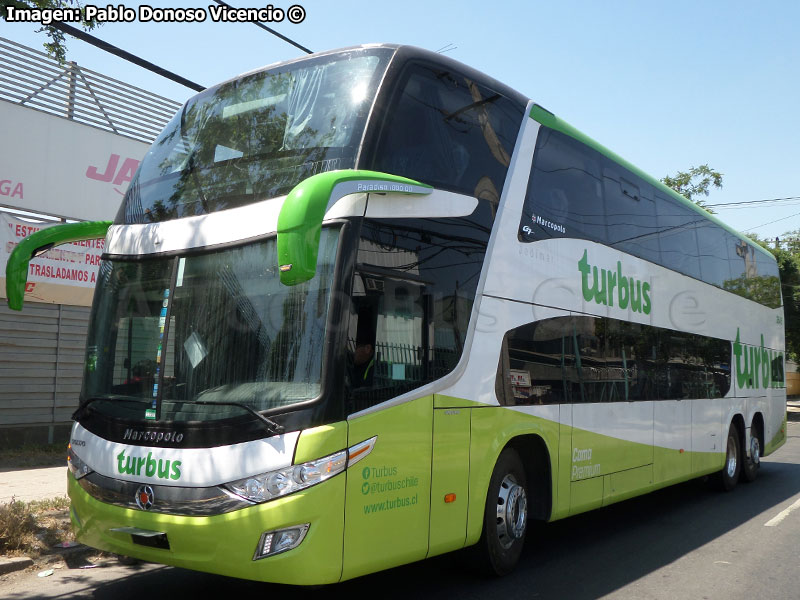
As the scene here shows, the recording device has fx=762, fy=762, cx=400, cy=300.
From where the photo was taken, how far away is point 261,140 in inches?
233

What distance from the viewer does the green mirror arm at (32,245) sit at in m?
6.37

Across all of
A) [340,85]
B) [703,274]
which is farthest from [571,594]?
[703,274]

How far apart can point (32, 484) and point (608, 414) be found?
7.44 metres

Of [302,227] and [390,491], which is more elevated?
[302,227]

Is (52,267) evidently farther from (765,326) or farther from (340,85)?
(765,326)

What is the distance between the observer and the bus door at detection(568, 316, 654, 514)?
7.93 metres

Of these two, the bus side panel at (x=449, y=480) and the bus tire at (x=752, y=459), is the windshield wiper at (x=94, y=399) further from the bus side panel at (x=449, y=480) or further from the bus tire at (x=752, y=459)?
the bus tire at (x=752, y=459)

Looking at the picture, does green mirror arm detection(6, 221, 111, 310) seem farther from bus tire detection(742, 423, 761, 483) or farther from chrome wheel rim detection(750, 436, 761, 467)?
chrome wheel rim detection(750, 436, 761, 467)

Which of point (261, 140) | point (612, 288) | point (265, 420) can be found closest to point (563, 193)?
point (612, 288)

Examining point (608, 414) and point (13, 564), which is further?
point (608, 414)

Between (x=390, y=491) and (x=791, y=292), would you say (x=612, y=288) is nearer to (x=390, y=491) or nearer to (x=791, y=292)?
(x=390, y=491)

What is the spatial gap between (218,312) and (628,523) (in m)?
6.80

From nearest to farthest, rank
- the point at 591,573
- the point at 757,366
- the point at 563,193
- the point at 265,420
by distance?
the point at 265,420, the point at 591,573, the point at 563,193, the point at 757,366

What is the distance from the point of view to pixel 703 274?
12.0 metres
